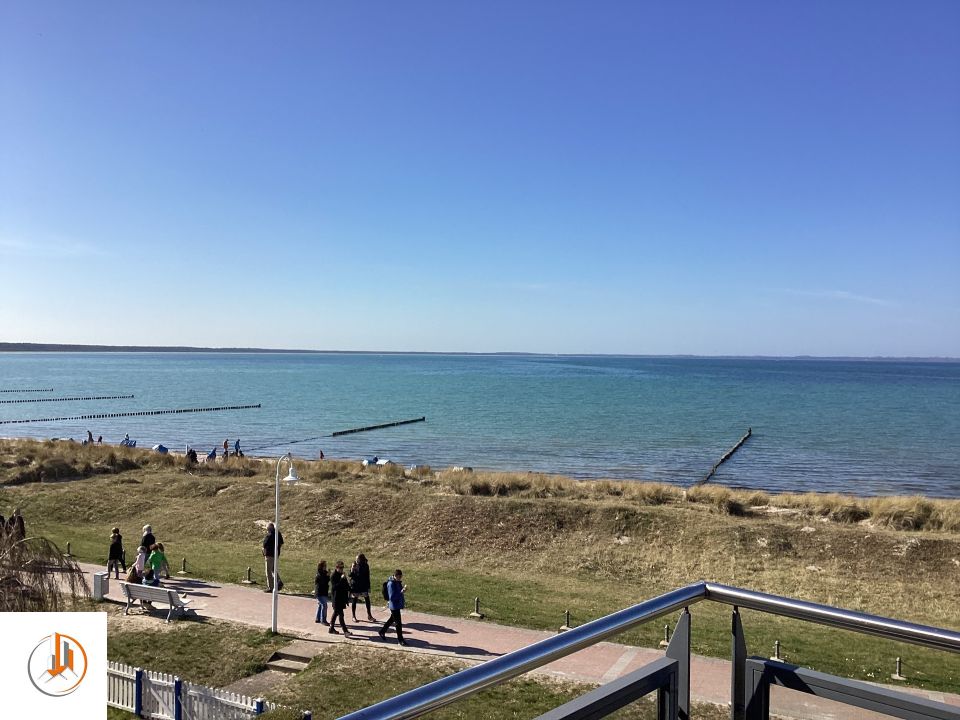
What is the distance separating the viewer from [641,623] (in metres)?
2.58

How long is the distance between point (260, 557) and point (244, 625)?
26.2ft

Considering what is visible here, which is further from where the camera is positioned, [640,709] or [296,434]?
[296,434]

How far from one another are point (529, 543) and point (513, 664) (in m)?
23.2

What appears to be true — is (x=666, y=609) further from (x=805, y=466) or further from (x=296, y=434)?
(x=296, y=434)

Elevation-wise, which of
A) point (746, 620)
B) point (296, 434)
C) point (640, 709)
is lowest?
point (296, 434)

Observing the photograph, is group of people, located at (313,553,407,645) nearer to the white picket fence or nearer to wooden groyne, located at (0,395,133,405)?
the white picket fence

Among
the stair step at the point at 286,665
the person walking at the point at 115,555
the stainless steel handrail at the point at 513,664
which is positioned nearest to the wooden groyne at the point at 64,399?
the person walking at the point at 115,555

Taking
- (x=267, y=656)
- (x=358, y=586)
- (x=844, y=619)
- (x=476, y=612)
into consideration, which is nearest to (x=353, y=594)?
(x=358, y=586)

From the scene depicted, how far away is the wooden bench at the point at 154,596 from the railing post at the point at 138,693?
4.61 metres

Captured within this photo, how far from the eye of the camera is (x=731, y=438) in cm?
6512

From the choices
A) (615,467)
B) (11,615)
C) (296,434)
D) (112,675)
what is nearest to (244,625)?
(112,675)

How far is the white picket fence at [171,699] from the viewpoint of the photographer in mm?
10094

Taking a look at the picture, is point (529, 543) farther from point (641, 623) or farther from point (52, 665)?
point (641, 623)

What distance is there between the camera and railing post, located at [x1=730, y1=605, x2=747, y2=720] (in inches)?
113
